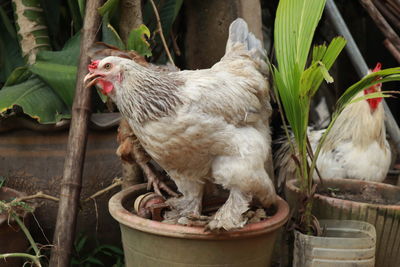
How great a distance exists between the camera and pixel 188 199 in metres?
1.89

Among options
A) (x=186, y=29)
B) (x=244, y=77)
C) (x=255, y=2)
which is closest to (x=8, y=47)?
(x=186, y=29)

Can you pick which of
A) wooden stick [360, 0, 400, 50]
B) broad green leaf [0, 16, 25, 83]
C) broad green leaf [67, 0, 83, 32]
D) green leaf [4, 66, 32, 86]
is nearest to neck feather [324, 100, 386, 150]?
wooden stick [360, 0, 400, 50]

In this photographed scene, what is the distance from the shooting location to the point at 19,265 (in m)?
2.05

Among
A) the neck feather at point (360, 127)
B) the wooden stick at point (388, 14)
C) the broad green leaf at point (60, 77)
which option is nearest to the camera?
the broad green leaf at point (60, 77)

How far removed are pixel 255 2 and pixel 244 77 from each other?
85 cm

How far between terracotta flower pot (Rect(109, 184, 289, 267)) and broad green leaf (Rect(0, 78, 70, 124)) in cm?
75

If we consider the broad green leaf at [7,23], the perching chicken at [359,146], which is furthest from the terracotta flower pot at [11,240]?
the perching chicken at [359,146]

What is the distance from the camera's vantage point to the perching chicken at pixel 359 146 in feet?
7.96

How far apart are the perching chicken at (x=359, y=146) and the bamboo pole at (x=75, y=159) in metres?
1.27

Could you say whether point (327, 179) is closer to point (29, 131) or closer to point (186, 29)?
point (186, 29)

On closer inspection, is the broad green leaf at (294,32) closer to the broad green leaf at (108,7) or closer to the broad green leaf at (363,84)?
the broad green leaf at (363,84)

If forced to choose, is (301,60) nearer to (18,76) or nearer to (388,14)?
(18,76)

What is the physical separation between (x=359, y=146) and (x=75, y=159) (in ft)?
5.04

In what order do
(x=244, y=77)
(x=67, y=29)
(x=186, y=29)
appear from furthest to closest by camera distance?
(x=67, y=29) → (x=186, y=29) → (x=244, y=77)
